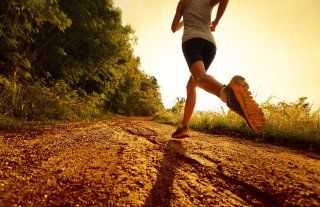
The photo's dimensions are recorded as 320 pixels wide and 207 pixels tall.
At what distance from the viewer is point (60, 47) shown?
4.50 metres

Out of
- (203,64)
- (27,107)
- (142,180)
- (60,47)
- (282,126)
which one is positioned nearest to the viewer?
(142,180)

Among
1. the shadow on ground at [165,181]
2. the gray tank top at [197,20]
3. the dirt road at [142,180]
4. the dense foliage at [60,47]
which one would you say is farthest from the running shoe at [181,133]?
the dense foliage at [60,47]

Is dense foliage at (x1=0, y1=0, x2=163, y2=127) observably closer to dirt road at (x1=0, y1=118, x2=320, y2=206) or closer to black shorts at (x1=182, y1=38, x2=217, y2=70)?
dirt road at (x1=0, y1=118, x2=320, y2=206)

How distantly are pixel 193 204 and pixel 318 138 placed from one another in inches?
91.3

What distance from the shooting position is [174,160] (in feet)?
3.12

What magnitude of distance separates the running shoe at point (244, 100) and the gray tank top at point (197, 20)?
2.51ft

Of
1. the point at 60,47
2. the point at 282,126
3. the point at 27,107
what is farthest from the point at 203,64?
the point at 60,47

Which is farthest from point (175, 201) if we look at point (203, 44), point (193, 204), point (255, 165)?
point (203, 44)

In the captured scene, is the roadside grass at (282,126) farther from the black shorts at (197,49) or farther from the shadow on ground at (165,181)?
the shadow on ground at (165,181)

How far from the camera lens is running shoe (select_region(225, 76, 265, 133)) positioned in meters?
1.06

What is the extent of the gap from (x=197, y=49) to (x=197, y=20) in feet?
1.40

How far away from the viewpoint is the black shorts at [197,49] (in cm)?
145

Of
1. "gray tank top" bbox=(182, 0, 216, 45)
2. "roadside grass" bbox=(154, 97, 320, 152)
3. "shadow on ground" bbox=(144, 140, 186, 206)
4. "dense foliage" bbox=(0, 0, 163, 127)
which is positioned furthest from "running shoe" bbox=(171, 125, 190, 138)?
"dense foliage" bbox=(0, 0, 163, 127)

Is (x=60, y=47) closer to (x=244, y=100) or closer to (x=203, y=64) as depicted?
(x=203, y=64)
